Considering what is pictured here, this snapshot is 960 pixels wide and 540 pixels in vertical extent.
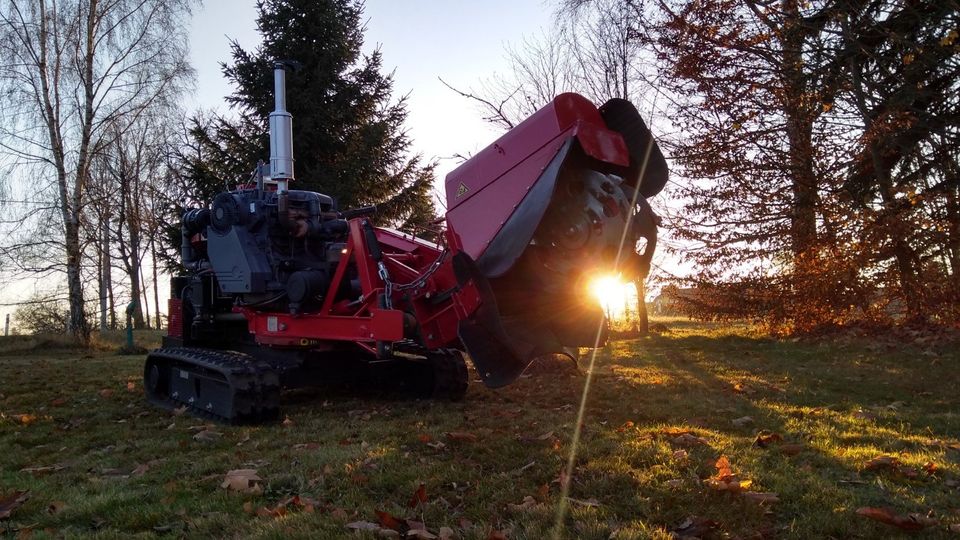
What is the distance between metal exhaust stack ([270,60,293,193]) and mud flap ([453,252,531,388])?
9.61 feet

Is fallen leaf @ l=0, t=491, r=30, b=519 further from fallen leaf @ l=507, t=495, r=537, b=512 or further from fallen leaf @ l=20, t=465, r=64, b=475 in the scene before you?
fallen leaf @ l=507, t=495, r=537, b=512

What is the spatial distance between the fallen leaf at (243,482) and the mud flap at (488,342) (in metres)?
1.48

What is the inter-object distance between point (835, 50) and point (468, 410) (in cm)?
684

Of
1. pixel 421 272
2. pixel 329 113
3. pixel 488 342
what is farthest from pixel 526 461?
pixel 329 113

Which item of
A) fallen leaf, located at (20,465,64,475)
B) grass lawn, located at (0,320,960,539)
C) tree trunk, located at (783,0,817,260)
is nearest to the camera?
grass lawn, located at (0,320,960,539)

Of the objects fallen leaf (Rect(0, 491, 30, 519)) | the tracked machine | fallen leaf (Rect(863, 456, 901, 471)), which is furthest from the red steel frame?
fallen leaf (Rect(863, 456, 901, 471))

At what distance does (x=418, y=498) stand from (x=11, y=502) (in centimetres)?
222

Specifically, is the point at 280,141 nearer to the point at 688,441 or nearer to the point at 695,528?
the point at 688,441

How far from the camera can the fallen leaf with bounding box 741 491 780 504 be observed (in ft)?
10.9

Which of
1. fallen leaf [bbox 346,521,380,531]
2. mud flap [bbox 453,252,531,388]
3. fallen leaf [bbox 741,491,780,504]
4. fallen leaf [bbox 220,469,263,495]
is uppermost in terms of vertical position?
mud flap [bbox 453,252,531,388]

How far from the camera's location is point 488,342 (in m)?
4.63

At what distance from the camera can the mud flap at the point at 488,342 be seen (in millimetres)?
4480

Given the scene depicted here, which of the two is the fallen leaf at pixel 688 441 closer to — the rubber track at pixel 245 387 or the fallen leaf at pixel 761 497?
the fallen leaf at pixel 761 497

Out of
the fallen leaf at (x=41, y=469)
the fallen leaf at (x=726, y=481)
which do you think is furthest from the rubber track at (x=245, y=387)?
the fallen leaf at (x=726, y=481)
